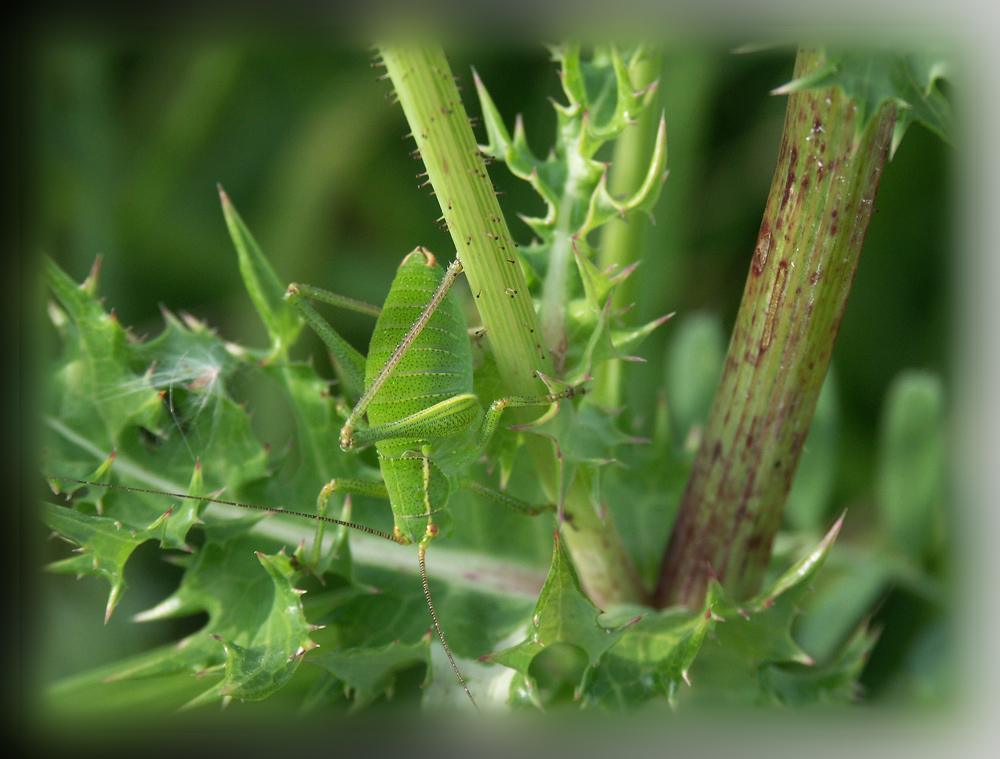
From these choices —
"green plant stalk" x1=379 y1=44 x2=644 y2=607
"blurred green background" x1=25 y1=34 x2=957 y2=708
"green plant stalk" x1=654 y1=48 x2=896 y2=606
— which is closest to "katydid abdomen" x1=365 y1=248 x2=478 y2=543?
"green plant stalk" x1=379 y1=44 x2=644 y2=607

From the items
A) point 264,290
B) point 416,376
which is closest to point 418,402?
point 416,376

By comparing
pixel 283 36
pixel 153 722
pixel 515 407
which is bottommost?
pixel 153 722

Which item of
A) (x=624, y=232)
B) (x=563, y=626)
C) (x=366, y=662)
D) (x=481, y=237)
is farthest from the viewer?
(x=624, y=232)

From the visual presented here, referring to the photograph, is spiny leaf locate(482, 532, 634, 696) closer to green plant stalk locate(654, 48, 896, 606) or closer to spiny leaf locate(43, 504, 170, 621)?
green plant stalk locate(654, 48, 896, 606)

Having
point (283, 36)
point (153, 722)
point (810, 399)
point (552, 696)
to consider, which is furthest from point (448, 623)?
point (283, 36)

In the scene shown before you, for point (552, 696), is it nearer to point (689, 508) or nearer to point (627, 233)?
point (689, 508)

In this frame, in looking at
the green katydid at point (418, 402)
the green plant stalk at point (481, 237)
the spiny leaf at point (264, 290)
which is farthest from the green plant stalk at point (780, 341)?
the spiny leaf at point (264, 290)

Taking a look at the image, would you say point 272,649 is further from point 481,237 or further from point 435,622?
point 481,237
